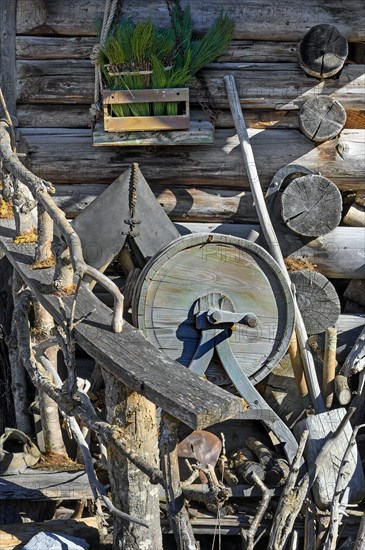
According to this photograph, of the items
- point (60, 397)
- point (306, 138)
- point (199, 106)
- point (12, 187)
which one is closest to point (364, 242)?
point (306, 138)

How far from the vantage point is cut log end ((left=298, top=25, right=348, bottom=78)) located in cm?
691

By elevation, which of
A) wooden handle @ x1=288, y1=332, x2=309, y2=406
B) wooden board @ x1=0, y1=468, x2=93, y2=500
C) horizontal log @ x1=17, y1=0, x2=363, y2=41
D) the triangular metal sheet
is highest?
horizontal log @ x1=17, y1=0, x2=363, y2=41

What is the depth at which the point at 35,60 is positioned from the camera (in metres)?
7.10

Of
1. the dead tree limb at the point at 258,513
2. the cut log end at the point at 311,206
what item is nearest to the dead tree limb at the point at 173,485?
the dead tree limb at the point at 258,513

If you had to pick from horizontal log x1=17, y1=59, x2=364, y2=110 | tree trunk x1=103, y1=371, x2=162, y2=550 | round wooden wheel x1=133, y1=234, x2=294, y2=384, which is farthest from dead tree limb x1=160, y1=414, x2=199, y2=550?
horizontal log x1=17, y1=59, x2=364, y2=110

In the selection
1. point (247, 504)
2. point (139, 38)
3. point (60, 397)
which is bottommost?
point (247, 504)

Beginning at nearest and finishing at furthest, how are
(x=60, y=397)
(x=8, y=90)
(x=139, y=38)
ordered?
(x=60, y=397) < (x=139, y=38) < (x=8, y=90)

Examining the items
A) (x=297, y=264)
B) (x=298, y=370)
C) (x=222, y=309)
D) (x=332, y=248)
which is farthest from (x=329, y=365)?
(x=222, y=309)

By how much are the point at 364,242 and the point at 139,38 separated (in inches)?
80.6

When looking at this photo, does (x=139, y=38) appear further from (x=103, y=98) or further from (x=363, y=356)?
(x=363, y=356)

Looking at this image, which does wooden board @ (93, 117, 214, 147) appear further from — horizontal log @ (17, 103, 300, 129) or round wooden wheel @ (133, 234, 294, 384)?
round wooden wheel @ (133, 234, 294, 384)

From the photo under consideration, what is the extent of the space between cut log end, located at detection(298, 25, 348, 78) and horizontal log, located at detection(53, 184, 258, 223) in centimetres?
97

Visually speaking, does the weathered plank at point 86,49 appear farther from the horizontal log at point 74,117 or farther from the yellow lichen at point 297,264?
the yellow lichen at point 297,264

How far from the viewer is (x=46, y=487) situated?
5926 mm
